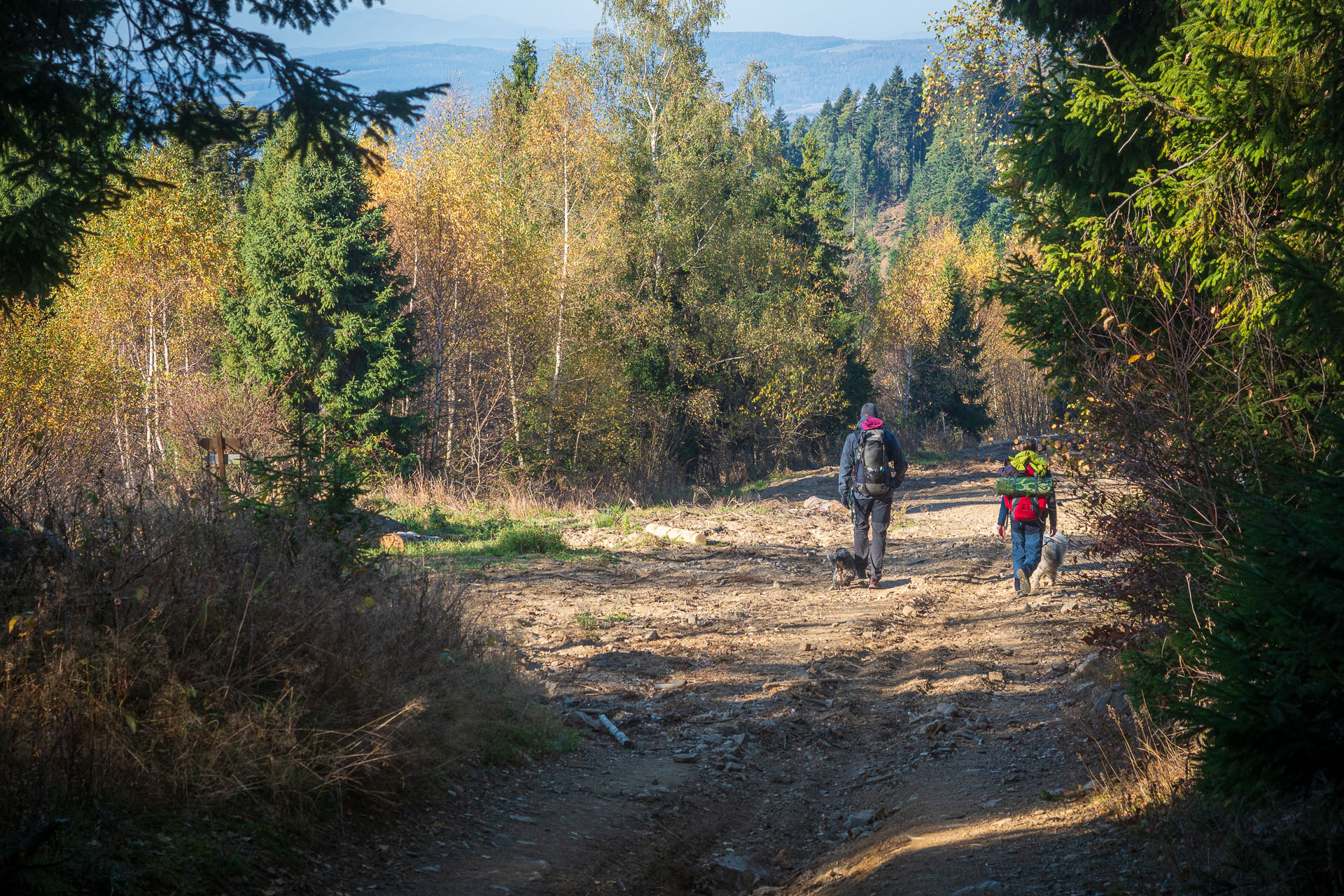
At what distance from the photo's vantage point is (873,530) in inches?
500

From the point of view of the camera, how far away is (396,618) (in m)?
6.12

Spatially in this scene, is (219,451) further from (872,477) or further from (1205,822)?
(872,477)

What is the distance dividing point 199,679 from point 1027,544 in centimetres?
1006

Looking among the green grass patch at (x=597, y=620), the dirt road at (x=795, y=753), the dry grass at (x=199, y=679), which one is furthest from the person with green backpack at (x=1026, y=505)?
the dry grass at (x=199, y=679)

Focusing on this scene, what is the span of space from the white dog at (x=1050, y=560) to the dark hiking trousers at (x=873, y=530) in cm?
201

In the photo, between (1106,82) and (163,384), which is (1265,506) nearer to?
Answer: (1106,82)

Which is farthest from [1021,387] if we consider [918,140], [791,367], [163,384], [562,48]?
[918,140]

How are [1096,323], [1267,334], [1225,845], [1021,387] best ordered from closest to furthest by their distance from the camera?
1. [1225,845]
2. [1267,334]
3. [1096,323]
4. [1021,387]

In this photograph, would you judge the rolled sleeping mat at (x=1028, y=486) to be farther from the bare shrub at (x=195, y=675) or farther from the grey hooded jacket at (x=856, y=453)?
the bare shrub at (x=195, y=675)

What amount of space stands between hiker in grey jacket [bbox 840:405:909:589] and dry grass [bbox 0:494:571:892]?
7482 millimetres

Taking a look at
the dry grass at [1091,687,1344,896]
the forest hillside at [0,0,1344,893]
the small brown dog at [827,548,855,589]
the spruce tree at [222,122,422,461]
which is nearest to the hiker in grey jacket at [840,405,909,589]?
the small brown dog at [827,548,855,589]

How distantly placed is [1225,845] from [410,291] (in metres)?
29.9

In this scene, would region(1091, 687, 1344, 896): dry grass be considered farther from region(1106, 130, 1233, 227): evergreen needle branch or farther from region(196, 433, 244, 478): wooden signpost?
region(196, 433, 244, 478): wooden signpost

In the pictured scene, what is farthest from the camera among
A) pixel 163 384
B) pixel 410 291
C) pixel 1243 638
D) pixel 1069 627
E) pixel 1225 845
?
pixel 410 291
